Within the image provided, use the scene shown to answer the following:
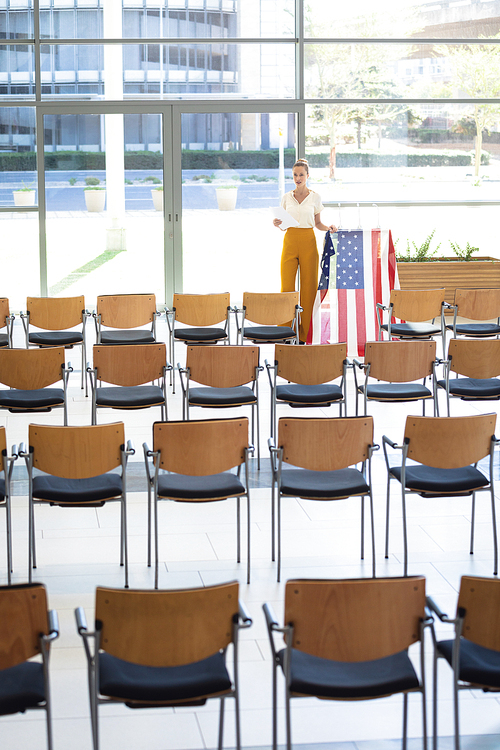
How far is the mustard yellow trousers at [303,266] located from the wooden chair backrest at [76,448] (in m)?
4.87

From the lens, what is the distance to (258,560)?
4402mm

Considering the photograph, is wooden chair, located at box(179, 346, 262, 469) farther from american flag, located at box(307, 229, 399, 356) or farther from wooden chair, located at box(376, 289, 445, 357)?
american flag, located at box(307, 229, 399, 356)

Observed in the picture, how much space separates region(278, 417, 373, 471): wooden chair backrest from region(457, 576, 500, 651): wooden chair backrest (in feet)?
4.83

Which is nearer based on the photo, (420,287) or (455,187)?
(420,287)

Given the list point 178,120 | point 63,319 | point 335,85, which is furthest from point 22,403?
point 335,85

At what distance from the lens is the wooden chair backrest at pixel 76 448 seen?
3.90 meters

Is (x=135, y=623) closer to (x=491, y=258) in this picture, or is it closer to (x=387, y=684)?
(x=387, y=684)

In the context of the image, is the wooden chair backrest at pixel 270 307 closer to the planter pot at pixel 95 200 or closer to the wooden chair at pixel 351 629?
the planter pot at pixel 95 200

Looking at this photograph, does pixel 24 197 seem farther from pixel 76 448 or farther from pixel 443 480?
pixel 443 480

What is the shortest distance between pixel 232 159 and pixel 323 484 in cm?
706

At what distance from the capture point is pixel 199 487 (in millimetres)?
4113

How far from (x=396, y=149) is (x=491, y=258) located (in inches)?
68.5

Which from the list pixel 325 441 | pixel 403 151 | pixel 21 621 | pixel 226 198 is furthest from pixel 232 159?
pixel 21 621

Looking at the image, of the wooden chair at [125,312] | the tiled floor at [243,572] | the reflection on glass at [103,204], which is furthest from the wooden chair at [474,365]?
the reflection on glass at [103,204]
